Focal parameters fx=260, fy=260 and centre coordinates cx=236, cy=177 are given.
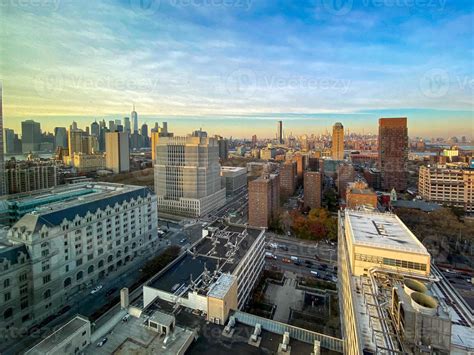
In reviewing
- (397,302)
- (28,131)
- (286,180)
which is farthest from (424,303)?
(286,180)

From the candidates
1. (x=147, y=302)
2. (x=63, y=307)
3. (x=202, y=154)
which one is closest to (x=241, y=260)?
(x=147, y=302)

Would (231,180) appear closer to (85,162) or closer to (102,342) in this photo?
(85,162)

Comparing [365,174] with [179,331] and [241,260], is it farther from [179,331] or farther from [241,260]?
[179,331]

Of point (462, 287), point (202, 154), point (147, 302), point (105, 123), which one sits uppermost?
point (105, 123)

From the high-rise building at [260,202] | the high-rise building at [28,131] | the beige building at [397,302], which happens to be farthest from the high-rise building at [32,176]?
the beige building at [397,302]

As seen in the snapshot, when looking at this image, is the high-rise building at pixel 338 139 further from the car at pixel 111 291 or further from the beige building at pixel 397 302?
the car at pixel 111 291

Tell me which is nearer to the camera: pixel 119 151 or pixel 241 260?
pixel 241 260
